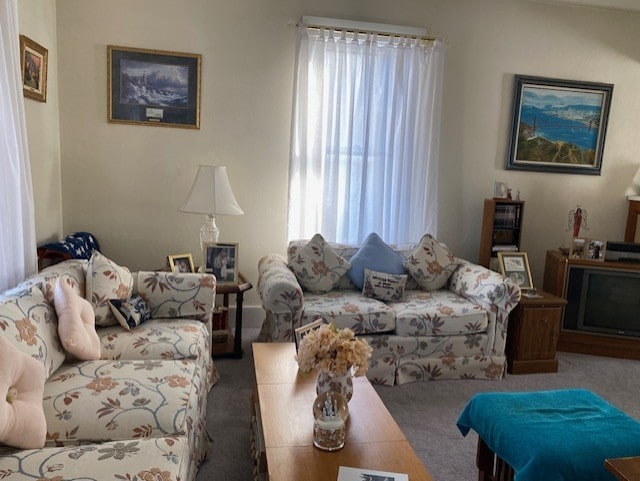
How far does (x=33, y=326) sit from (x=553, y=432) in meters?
2.03

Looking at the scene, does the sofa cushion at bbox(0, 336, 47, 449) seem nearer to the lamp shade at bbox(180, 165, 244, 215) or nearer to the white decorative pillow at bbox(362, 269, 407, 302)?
the lamp shade at bbox(180, 165, 244, 215)

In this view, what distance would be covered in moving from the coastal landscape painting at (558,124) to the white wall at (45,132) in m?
3.60

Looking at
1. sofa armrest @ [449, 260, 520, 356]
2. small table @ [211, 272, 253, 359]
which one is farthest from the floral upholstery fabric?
sofa armrest @ [449, 260, 520, 356]

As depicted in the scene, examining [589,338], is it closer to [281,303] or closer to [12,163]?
[281,303]

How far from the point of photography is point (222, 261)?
3.41 metres

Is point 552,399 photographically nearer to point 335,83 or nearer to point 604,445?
point 604,445

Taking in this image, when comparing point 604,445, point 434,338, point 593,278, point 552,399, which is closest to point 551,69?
point 593,278

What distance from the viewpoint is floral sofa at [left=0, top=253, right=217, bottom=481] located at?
58.2 inches

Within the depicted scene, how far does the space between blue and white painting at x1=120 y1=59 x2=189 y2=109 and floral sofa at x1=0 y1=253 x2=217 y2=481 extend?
147 centimetres

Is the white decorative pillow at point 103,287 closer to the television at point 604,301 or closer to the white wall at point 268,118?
the white wall at point 268,118

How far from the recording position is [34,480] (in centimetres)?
137

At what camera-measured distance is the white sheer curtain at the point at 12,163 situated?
2.35 meters

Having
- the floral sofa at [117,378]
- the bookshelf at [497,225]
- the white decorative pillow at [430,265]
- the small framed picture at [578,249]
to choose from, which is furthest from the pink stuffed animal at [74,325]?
the small framed picture at [578,249]

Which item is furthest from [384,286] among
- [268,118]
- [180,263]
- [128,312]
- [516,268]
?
[128,312]
